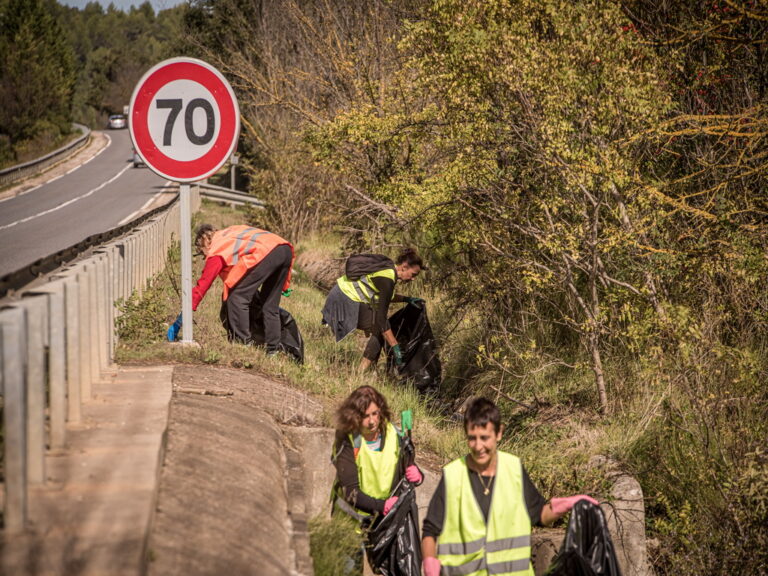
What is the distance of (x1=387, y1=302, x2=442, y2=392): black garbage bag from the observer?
8.61 m

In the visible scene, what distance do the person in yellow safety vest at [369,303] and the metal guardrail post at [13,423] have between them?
16.3 ft

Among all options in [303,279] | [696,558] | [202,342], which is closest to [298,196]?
[303,279]

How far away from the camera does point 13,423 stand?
3.05m

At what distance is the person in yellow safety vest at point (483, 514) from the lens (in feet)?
13.3

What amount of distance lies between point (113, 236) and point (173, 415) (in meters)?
3.79

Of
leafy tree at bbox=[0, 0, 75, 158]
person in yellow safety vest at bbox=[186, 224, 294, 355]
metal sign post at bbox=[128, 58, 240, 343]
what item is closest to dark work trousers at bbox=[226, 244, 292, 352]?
person in yellow safety vest at bbox=[186, 224, 294, 355]

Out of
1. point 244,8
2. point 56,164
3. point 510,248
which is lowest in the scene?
point 56,164

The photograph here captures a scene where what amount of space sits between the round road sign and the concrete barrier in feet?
3.09

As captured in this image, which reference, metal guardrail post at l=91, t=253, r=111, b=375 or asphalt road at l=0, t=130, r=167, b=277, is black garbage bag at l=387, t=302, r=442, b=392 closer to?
metal guardrail post at l=91, t=253, r=111, b=375

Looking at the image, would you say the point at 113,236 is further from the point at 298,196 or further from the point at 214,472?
the point at 298,196

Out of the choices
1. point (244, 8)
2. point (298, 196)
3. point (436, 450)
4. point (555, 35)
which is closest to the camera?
point (436, 450)

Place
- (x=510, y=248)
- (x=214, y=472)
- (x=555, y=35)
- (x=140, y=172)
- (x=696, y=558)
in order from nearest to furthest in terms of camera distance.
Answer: (x=214, y=472) → (x=696, y=558) → (x=555, y=35) → (x=510, y=248) → (x=140, y=172)

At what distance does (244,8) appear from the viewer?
2914 centimetres

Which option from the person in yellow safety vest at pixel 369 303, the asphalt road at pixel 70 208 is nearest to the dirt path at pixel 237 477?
the person in yellow safety vest at pixel 369 303
